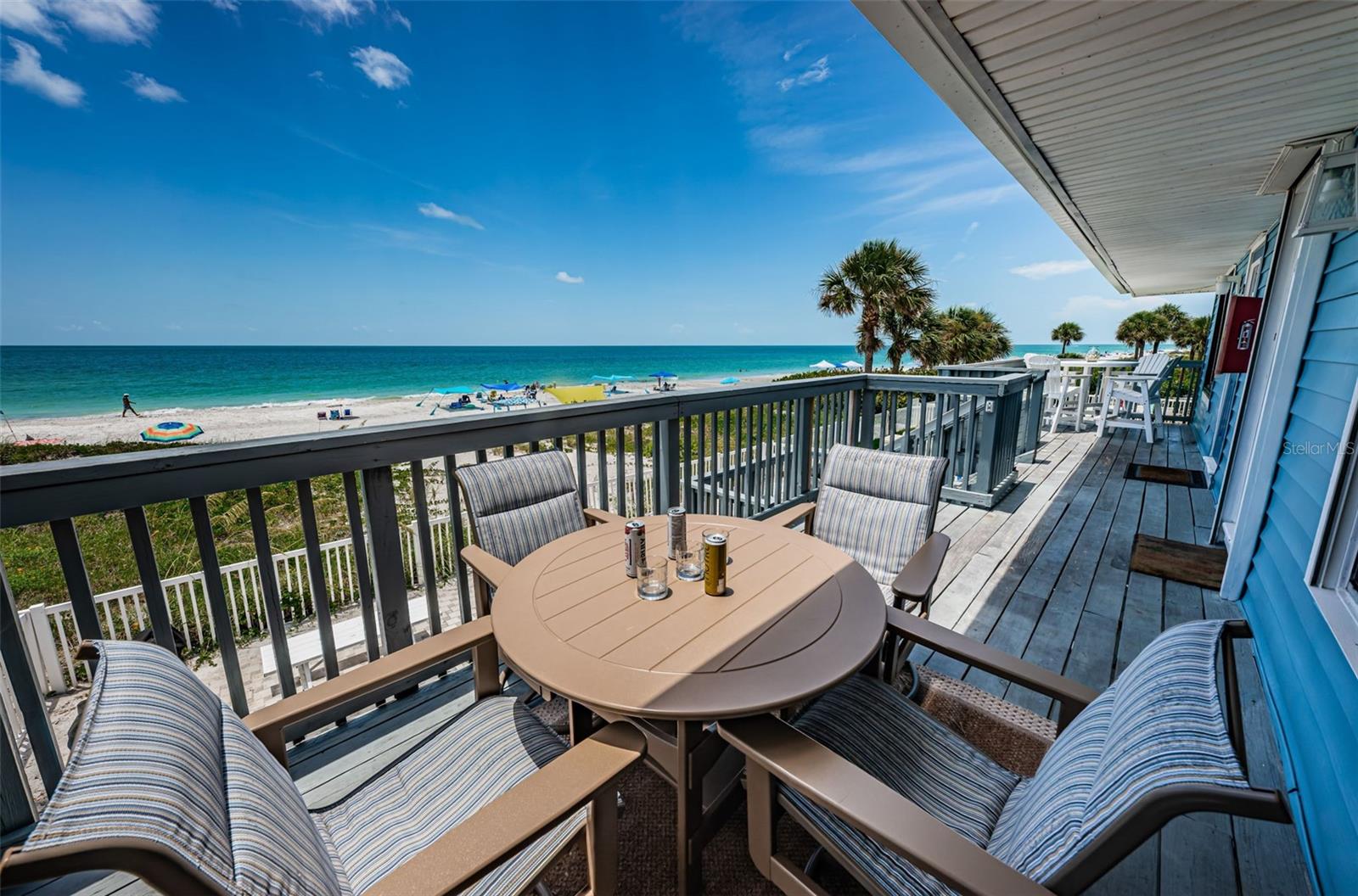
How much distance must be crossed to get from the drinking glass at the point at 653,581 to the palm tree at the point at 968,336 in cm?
1744

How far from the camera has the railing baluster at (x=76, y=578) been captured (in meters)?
1.37

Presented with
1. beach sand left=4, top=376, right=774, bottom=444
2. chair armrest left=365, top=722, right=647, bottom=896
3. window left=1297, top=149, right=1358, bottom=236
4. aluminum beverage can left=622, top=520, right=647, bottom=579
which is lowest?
beach sand left=4, top=376, right=774, bottom=444

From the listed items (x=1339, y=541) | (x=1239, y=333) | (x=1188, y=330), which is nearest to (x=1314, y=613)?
(x=1339, y=541)

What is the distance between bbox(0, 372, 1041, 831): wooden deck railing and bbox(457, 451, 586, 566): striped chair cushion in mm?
129

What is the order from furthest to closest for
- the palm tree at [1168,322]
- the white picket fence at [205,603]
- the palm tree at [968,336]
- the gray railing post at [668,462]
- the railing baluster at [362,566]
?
the palm tree at [1168,322], the palm tree at [968,336], the white picket fence at [205,603], the gray railing post at [668,462], the railing baluster at [362,566]

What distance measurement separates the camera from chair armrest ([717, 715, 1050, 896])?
81cm

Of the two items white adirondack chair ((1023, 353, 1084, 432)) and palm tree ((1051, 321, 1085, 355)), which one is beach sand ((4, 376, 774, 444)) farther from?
palm tree ((1051, 321, 1085, 355))

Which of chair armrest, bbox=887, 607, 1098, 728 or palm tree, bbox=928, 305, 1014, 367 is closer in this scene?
chair armrest, bbox=887, 607, 1098, 728

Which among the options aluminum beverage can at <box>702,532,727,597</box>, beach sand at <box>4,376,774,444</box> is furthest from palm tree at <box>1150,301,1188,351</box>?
aluminum beverage can at <box>702,532,727,597</box>

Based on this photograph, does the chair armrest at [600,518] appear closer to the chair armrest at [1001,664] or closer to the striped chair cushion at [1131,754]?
the chair armrest at [1001,664]

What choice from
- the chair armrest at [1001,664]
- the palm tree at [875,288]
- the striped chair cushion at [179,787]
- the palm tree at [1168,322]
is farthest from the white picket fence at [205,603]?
the palm tree at [1168,322]

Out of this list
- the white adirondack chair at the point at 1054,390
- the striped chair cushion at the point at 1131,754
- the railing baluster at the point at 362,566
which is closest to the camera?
the striped chair cushion at the point at 1131,754

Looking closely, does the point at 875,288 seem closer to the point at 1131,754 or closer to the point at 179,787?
the point at 1131,754

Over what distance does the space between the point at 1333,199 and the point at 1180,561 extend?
2.14m
